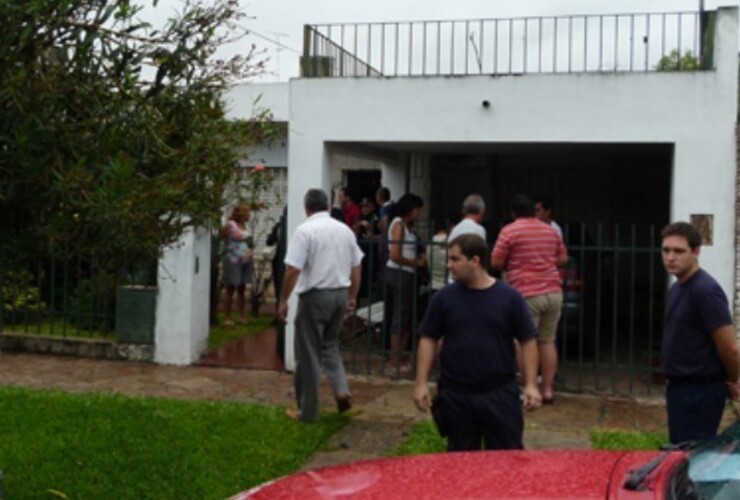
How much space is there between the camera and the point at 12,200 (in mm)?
4355

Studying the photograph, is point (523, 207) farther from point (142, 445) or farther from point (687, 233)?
point (142, 445)

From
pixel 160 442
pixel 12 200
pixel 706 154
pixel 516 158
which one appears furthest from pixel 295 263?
pixel 516 158

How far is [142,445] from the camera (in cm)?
675

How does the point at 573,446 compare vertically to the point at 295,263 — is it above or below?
below

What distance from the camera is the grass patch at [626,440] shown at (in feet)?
23.0

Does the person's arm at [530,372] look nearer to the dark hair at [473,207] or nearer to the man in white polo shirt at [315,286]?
the man in white polo shirt at [315,286]

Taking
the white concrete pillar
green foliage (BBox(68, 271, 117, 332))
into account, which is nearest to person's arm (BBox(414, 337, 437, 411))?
the white concrete pillar

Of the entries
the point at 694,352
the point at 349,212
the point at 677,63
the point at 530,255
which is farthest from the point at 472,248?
the point at 349,212

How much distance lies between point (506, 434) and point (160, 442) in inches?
113

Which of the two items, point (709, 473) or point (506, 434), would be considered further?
point (506, 434)

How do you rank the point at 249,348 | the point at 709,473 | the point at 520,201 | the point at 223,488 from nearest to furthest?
the point at 709,473
the point at 223,488
the point at 520,201
the point at 249,348

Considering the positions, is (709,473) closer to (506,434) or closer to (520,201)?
(506,434)

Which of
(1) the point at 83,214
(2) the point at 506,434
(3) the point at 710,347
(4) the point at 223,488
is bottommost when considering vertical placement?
(4) the point at 223,488

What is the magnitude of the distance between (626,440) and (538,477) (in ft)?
13.9
